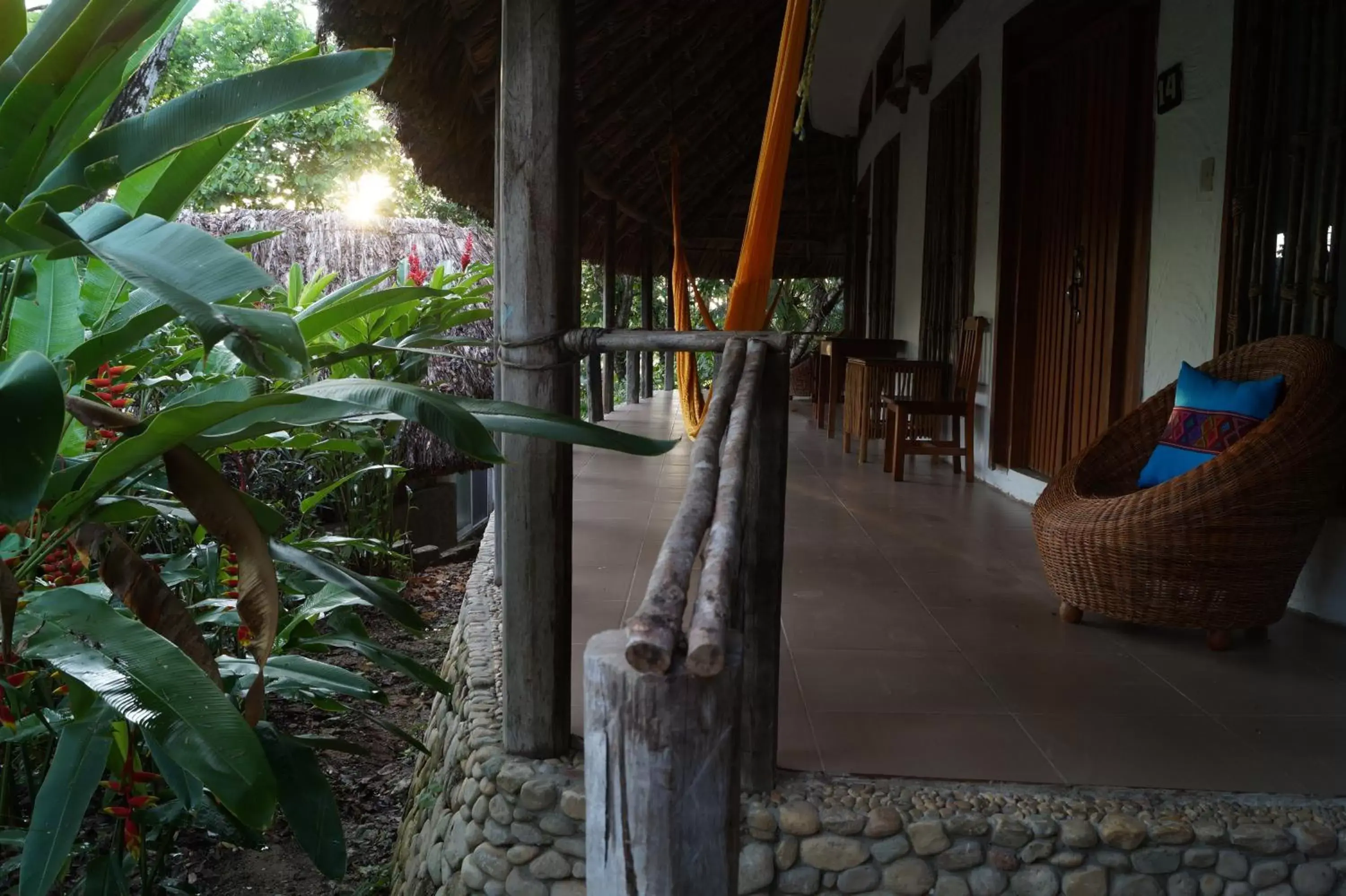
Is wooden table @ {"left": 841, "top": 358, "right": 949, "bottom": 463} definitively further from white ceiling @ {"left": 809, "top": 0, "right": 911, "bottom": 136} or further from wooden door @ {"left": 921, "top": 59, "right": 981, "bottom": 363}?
white ceiling @ {"left": 809, "top": 0, "right": 911, "bottom": 136}

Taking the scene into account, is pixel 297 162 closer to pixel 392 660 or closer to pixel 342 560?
pixel 342 560

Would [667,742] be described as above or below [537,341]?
below

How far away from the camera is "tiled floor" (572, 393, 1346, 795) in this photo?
1.83m

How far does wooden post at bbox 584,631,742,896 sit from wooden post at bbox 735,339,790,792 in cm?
102

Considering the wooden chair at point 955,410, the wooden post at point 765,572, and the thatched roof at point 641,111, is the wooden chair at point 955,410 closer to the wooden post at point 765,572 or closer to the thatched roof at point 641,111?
the thatched roof at point 641,111

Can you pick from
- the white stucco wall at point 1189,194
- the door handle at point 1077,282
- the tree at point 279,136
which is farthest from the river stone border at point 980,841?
the tree at point 279,136

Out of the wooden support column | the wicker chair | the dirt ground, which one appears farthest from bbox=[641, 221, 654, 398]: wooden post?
the wicker chair

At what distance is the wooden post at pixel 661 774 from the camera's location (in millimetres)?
693

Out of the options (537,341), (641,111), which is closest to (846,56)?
(641,111)

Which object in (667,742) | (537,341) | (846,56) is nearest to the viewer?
(667,742)

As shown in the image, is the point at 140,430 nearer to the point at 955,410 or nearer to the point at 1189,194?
the point at 1189,194

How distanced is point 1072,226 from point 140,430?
3714mm

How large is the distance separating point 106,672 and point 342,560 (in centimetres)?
281

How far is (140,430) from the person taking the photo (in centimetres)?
127
